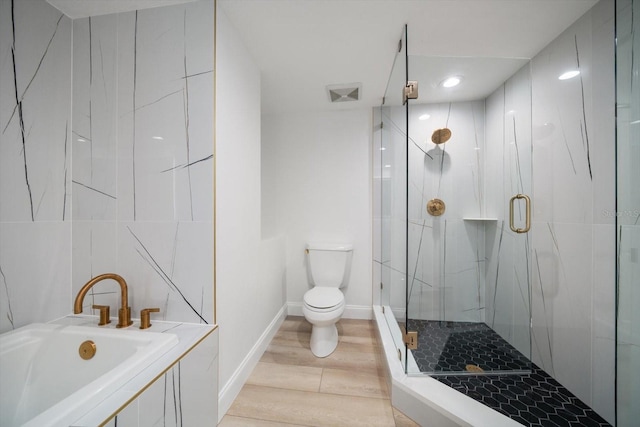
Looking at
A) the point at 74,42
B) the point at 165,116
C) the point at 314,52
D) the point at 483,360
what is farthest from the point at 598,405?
the point at 74,42

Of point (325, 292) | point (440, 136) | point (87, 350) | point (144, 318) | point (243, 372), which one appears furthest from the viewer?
point (325, 292)

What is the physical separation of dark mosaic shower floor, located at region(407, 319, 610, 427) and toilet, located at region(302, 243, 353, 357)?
0.58 metres

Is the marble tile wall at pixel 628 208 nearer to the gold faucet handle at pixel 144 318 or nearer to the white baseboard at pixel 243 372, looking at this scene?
the white baseboard at pixel 243 372

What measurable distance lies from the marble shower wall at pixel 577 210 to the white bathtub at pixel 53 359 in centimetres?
213

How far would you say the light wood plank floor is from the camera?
1.29 metres

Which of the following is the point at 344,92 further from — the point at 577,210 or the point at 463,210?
the point at 577,210

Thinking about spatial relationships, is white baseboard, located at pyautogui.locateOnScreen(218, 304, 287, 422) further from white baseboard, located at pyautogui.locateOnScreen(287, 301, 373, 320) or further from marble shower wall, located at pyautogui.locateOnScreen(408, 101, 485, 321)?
marble shower wall, located at pyautogui.locateOnScreen(408, 101, 485, 321)

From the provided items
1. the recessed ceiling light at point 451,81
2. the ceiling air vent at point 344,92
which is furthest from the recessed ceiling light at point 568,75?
the ceiling air vent at point 344,92

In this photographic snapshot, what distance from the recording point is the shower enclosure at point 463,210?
166 centimetres

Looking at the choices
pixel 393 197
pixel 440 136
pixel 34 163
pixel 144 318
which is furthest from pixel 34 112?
pixel 440 136

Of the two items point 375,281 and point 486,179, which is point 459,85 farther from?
point 375,281

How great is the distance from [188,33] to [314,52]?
2.56 ft

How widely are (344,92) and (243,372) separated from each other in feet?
7.55

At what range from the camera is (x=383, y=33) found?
57.3 inches
